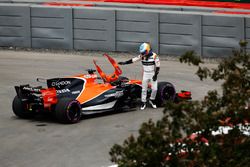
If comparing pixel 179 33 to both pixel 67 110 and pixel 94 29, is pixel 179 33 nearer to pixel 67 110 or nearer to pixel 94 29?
pixel 94 29

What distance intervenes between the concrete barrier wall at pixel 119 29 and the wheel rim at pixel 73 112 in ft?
29.4

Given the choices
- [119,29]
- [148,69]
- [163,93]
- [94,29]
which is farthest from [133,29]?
[148,69]

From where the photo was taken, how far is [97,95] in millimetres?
19219

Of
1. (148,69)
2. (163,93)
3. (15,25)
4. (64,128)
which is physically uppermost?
(15,25)

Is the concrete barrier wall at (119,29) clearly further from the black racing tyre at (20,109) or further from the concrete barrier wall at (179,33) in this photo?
the black racing tyre at (20,109)

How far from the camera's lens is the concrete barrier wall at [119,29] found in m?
27.2

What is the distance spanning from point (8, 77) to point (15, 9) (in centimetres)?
550

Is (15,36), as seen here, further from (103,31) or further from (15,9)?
(103,31)

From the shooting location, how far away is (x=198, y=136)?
29.3 ft

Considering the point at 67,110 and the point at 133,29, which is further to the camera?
the point at 133,29

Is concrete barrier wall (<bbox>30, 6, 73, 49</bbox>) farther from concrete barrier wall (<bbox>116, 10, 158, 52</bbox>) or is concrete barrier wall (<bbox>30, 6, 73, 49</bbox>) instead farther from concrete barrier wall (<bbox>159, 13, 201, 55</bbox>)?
concrete barrier wall (<bbox>159, 13, 201, 55</bbox>)

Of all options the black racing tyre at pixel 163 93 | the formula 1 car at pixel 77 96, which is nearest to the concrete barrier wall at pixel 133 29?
the black racing tyre at pixel 163 93

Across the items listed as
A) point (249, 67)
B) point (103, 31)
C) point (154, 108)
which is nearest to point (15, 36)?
point (103, 31)

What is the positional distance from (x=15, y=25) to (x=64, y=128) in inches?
485
